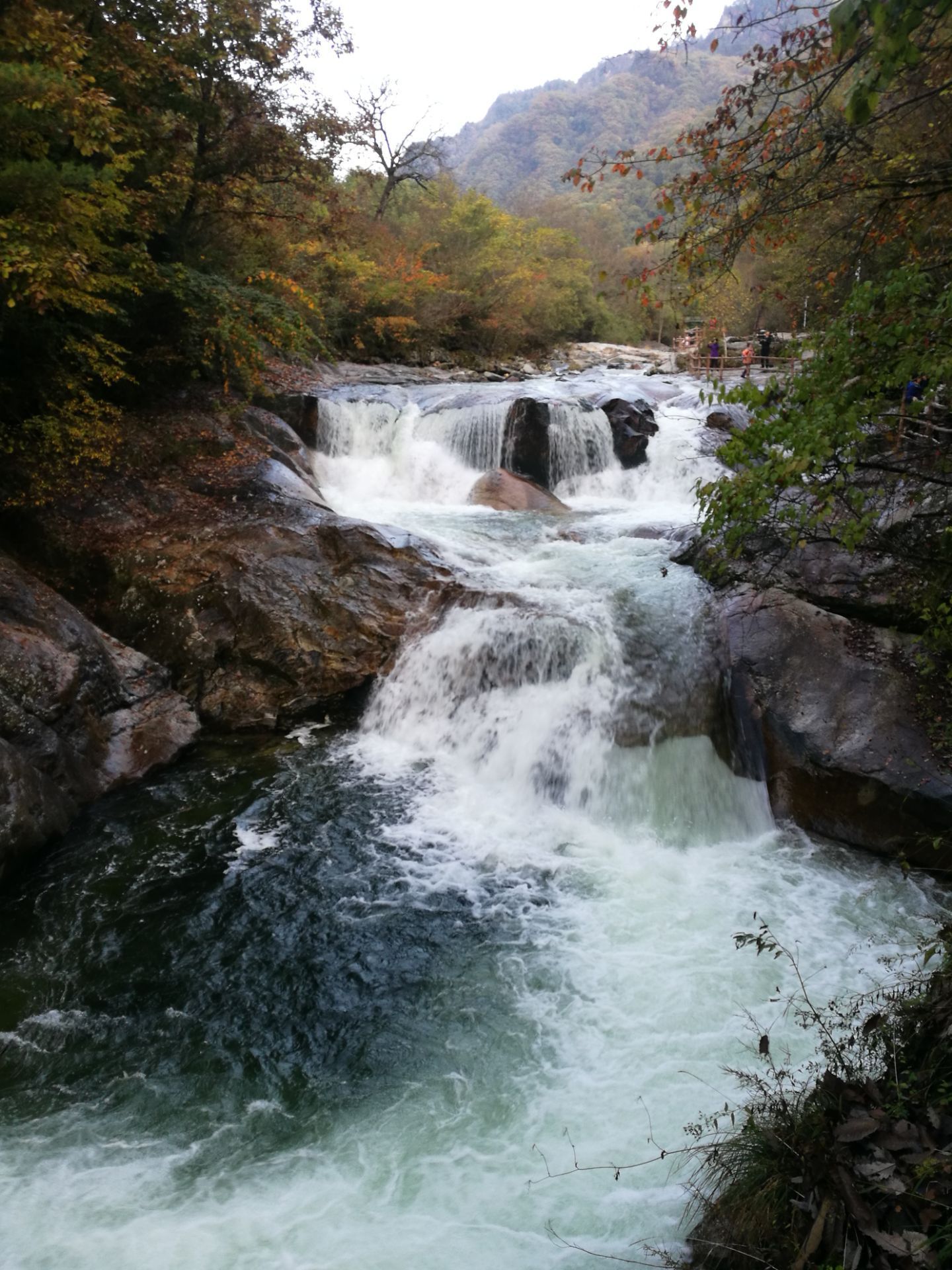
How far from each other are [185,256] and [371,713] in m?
6.76

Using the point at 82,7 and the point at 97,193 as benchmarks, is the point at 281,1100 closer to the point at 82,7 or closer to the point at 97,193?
the point at 97,193

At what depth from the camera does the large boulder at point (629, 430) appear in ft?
48.6

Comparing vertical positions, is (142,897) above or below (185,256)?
below

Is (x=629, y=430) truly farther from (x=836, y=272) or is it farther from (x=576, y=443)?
(x=836, y=272)

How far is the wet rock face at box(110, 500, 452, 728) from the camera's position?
801 cm

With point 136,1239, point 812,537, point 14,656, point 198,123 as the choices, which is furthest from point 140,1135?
point 198,123

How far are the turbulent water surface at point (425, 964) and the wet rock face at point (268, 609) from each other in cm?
48

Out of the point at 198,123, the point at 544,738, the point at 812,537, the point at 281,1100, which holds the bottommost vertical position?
the point at 281,1100

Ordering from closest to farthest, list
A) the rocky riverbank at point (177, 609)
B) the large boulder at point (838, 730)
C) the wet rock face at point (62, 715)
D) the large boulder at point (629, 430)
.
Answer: the wet rock face at point (62, 715)
the large boulder at point (838, 730)
the rocky riverbank at point (177, 609)
the large boulder at point (629, 430)

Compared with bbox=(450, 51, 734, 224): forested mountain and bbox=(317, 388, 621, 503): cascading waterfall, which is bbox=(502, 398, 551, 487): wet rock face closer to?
bbox=(317, 388, 621, 503): cascading waterfall

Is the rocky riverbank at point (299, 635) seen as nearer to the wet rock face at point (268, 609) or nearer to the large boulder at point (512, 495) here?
the wet rock face at point (268, 609)

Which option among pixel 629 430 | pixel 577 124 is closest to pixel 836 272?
pixel 629 430

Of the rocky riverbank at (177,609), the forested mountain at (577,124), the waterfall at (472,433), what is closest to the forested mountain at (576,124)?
the forested mountain at (577,124)

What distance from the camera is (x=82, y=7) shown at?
7.65m
